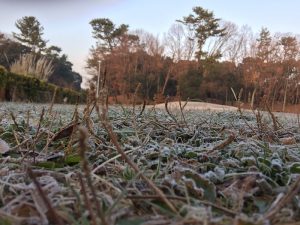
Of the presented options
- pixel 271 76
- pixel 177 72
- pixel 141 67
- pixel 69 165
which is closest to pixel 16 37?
pixel 141 67

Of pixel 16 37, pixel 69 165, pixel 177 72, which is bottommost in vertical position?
pixel 69 165

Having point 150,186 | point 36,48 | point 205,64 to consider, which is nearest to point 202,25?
point 205,64

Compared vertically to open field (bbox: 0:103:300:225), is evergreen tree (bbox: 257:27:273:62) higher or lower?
higher

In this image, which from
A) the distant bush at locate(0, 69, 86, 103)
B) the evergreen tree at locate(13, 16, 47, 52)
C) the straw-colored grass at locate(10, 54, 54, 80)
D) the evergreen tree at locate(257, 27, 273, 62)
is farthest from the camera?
the evergreen tree at locate(13, 16, 47, 52)

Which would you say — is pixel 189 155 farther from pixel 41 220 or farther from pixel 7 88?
pixel 7 88

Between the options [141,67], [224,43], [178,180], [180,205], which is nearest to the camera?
[180,205]

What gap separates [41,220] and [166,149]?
58cm

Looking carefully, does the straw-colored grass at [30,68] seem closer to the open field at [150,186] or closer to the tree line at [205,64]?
the tree line at [205,64]

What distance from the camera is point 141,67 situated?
21.6m

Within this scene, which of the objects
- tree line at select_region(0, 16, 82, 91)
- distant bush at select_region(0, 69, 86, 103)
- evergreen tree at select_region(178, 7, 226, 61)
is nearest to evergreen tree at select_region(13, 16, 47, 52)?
tree line at select_region(0, 16, 82, 91)

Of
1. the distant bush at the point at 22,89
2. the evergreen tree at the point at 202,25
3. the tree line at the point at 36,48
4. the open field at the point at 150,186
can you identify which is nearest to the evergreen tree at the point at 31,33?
the tree line at the point at 36,48

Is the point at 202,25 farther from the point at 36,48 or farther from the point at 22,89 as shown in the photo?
the point at 22,89

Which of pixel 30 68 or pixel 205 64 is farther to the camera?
pixel 205 64

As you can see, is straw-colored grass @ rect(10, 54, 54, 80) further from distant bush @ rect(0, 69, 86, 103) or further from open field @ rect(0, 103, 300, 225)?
open field @ rect(0, 103, 300, 225)
